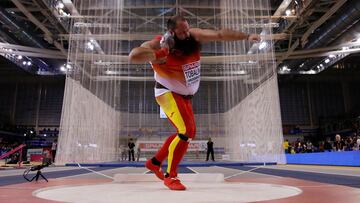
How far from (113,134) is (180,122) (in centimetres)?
903

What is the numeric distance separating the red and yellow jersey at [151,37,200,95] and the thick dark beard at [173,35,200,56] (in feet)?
0.10

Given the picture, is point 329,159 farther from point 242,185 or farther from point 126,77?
point 242,185

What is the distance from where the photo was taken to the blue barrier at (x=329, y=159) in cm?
788

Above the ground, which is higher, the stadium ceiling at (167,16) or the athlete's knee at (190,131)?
the stadium ceiling at (167,16)

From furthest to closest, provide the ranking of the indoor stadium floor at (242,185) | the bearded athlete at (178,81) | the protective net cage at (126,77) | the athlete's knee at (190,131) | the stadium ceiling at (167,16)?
the stadium ceiling at (167,16) < the protective net cage at (126,77) < the athlete's knee at (190,131) < the bearded athlete at (178,81) < the indoor stadium floor at (242,185)

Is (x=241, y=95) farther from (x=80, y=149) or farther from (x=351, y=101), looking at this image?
(x=351, y=101)

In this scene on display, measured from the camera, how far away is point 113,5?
9.60 meters

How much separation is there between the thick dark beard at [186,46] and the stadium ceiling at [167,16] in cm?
747

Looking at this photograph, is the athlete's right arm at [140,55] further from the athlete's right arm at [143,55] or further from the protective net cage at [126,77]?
the protective net cage at [126,77]

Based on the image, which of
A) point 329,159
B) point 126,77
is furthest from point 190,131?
Result: point 126,77

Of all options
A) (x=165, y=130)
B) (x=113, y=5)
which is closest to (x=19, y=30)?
(x=113, y=5)

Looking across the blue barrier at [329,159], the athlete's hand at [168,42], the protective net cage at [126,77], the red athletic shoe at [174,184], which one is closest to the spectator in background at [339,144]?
the blue barrier at [329,159]

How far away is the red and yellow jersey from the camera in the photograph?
2.37 m

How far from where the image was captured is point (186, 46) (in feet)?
7.66
